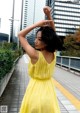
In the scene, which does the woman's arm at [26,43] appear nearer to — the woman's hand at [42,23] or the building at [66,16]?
the woman's hand at [42,23]

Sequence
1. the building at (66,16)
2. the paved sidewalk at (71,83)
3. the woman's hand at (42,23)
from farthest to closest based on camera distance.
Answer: the building at (66,16)
the paved sidewalk at (71,83)
the woman's hand at (42,23)

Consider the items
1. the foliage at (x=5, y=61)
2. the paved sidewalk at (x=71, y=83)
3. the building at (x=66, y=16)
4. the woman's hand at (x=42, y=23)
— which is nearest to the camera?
the woman's hand at (x=42, y=23)

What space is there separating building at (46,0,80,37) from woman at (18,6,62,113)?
354 feet

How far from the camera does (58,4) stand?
11300 cm

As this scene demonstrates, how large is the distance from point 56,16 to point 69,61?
8963 cm

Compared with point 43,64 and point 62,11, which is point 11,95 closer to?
point 43,64

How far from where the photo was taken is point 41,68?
344cm

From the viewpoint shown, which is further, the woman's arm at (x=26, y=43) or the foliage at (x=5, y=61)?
the foliage at (x=5, y=61)

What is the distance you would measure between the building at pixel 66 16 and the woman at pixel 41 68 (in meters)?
108

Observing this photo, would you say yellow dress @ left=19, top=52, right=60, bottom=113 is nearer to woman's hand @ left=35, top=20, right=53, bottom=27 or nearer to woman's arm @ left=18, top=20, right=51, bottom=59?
woman's arm @ left=18, top=20, right=51, bottom=59

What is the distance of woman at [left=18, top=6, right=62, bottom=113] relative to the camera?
338 cm

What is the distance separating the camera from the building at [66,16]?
114 metres

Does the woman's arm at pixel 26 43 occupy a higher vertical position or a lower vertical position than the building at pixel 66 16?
lower

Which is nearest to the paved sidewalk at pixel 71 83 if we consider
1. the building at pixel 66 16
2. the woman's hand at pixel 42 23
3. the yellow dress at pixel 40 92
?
the yellow dress at pixel 40 92
